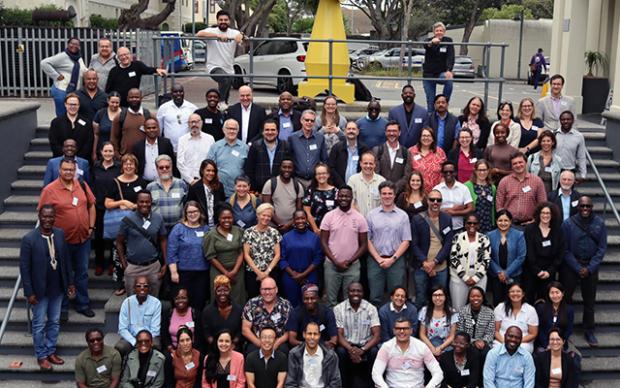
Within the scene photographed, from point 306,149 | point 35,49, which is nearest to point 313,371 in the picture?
point 306,149

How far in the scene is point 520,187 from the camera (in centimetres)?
1014

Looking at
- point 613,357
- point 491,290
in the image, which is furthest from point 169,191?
point 613,357

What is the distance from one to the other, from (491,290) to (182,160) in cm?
414

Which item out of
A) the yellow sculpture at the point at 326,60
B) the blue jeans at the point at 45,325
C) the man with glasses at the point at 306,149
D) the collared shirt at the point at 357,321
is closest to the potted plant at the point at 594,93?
the yellow sculpture at the point at 326,60

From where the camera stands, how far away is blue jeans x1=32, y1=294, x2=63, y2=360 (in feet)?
→ 31.1

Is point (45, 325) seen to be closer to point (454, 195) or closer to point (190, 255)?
point (190, 255)

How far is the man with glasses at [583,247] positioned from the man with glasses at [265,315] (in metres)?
3.44

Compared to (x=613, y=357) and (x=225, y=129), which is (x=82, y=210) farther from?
(x=613, y=357)

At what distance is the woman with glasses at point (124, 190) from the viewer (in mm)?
9938

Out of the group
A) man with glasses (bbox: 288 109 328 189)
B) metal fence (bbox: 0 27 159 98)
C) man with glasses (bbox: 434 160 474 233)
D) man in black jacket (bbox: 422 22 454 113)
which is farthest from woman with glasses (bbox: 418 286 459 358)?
metal fence (bbox: 0 27 159 98)

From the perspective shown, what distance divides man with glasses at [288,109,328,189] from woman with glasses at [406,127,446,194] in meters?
1.17

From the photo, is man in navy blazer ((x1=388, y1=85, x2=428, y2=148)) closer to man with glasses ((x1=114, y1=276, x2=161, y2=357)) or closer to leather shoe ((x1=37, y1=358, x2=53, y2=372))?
man with glasses ((x1=114, y1=276, x2=161, y2=357))

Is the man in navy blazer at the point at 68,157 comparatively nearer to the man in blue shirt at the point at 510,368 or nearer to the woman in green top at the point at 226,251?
the woman in green top at the point at 226,251

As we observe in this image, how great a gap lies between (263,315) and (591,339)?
4104 millimetres
